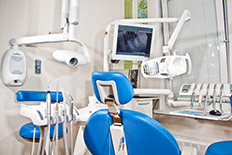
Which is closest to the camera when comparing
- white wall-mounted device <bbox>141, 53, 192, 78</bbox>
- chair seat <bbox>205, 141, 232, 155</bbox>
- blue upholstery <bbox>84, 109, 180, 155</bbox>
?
blue upholstery <bbox>84, 109, 180, 155</bbox>

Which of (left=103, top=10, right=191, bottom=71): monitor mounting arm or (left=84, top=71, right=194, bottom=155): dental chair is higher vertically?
(left=103, top=10, right=191, bottom=71): monitor mounting arm

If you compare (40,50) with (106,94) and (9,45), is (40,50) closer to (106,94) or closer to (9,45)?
(9,45)

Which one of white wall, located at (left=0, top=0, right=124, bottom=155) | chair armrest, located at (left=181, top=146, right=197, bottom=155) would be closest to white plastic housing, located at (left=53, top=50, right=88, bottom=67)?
white wall, located at (left=0, top=0, right=124, bottom=155)

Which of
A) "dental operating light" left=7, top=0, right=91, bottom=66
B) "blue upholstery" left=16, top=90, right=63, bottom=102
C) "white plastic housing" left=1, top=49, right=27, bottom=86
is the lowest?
"blue upholstery" left=16, top=90, right=63, bottom=102

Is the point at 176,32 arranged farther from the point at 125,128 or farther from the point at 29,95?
the point at 29,95

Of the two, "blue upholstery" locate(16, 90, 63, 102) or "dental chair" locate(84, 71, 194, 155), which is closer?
"dental chair" locate(84, 71, 194, 155)

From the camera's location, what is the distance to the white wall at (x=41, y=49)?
58.0 inches

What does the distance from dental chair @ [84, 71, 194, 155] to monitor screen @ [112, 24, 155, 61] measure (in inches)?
51.2

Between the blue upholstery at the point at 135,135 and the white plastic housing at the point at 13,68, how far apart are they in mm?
937

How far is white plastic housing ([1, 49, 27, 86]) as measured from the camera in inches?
54.1

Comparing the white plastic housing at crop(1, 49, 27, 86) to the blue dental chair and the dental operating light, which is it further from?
the blue dental chair

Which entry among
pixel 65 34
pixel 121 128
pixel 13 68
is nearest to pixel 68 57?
pixel 65 34

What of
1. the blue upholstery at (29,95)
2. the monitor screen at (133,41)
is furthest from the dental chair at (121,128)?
the monitor screen at (133,41)

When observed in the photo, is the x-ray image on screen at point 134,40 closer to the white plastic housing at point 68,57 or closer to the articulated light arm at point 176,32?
the articulated light arm at point 176,32
